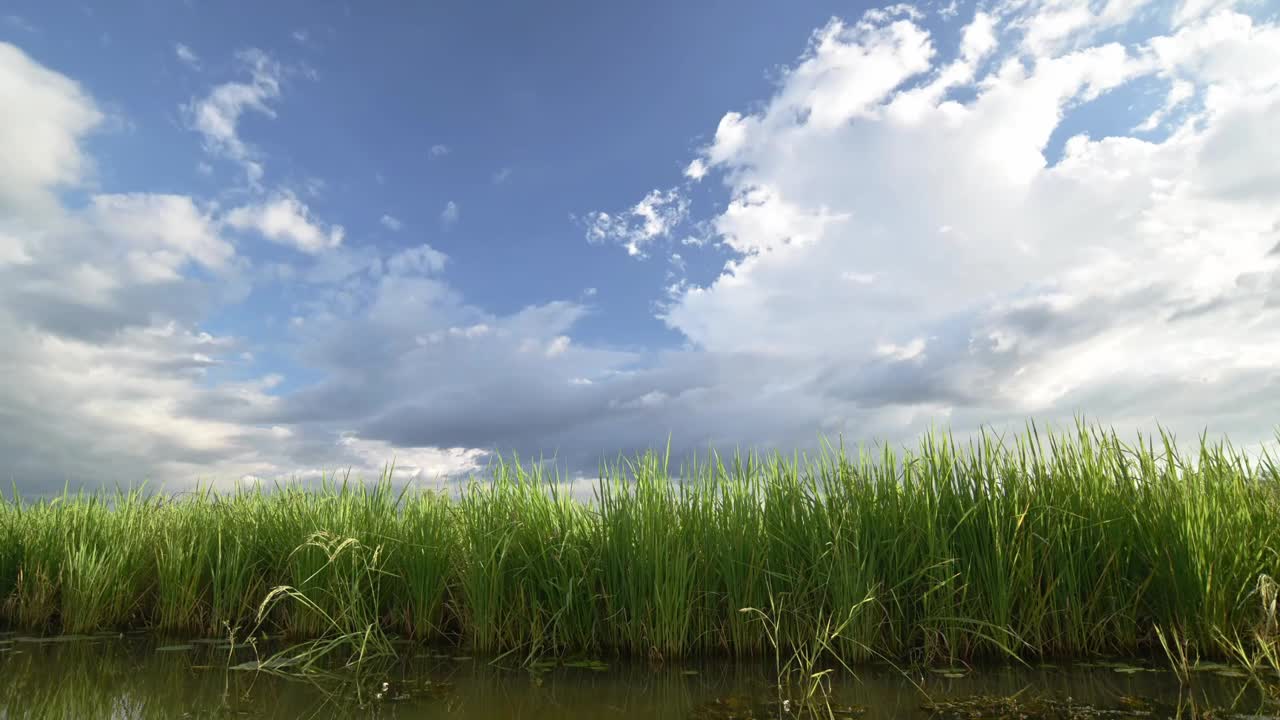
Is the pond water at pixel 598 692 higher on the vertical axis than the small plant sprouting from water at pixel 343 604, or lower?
lower

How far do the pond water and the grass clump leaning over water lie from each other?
1.20 feet

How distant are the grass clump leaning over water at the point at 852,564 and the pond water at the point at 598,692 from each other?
0.36 m

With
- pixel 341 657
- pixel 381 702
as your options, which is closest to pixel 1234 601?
pixel 381 702

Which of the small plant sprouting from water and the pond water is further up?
the small plant sprouting from water

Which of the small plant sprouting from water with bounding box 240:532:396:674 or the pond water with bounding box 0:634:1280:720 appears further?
the small plant sprouting from water with bounding box 240:532:396:674

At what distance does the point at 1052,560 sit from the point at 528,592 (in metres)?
4.24

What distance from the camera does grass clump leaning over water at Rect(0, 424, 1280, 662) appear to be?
17.3ft

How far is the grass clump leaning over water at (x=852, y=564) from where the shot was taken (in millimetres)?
5281

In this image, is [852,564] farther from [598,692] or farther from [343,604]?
[343,604]

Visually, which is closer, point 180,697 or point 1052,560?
point 180,697

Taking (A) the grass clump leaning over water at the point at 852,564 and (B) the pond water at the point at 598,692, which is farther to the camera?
(A) the grass clump leaning over water at the point at 852,564

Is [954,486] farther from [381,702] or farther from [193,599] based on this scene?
[193,599]

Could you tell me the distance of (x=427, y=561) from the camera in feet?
20.5

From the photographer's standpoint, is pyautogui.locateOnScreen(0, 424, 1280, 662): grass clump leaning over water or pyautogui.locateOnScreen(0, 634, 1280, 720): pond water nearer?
pyautogui.locateOnScreen(0, 634, 1280, 720): pond water
